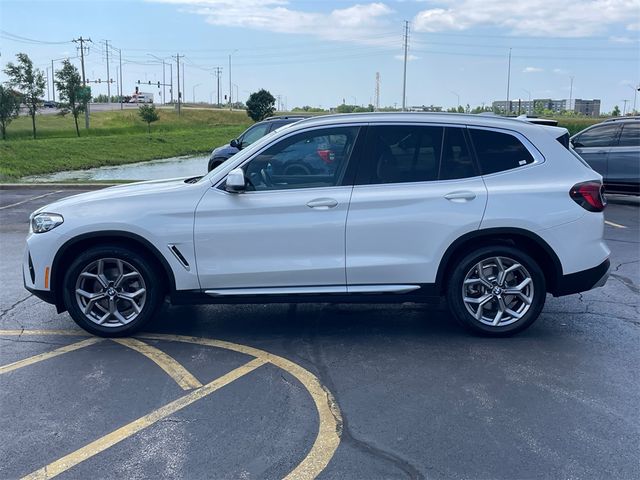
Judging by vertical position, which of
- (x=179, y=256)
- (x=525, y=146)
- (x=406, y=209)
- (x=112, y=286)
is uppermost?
(x=525, y=146)

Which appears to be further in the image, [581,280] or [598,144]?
[598,144]

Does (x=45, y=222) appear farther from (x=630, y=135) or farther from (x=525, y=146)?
(x=630, y=135)

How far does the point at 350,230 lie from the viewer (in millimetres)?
5027

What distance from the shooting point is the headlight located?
Result: 5.14 meters

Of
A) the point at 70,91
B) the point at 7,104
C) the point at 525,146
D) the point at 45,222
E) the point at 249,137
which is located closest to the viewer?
the point at 45,222

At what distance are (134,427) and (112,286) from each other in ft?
5.71

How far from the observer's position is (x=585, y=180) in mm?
5121

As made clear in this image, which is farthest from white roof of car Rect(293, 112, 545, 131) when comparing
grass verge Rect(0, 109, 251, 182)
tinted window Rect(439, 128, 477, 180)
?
grass verge Rect(0, 109, 251, 182)

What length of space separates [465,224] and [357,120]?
1.27 m

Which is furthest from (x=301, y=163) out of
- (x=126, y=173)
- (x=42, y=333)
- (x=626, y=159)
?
(x=126, y=173)

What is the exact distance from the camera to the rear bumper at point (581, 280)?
16.9 ft

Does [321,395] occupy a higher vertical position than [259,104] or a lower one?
lower

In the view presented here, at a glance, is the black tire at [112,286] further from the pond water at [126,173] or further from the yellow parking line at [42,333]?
the pond water at [126,173]

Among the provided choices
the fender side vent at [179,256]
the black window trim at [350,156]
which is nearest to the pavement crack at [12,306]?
the fender side vent at [179,256]
